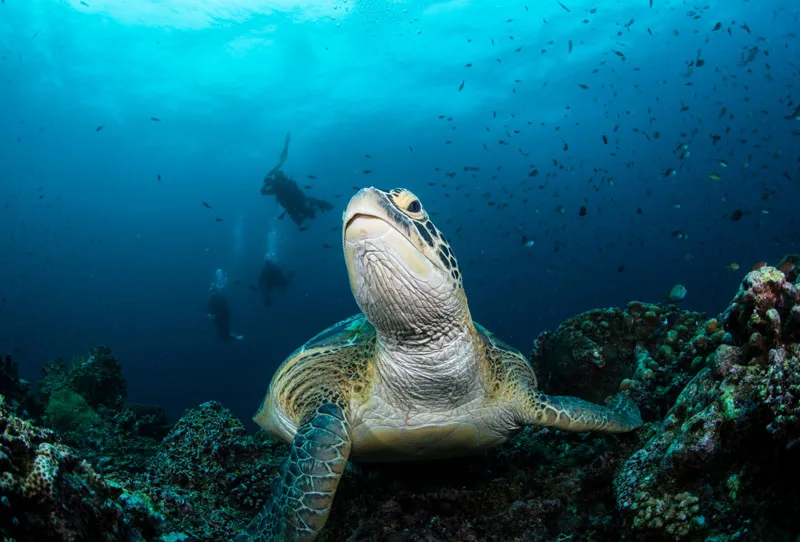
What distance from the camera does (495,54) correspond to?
2930 centimetres

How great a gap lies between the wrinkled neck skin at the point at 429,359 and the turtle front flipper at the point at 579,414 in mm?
452

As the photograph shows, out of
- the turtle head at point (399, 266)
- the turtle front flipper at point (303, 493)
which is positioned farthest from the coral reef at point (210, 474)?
the turtle head at point (399, 266)

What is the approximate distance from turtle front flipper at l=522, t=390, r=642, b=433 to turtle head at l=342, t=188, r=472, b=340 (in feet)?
3.16

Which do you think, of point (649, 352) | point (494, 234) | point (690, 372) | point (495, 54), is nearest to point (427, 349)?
point (690, 372)

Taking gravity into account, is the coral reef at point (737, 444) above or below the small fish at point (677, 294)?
below

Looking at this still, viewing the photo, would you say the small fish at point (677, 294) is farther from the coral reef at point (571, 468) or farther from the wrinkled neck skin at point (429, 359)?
the wrinkled neck skin at point (429, 359)

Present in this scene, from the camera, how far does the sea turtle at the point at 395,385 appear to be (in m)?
2.01

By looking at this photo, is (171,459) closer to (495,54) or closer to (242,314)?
(495,54)

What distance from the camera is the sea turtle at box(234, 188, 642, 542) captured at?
2006mm

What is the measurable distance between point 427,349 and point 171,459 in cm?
238

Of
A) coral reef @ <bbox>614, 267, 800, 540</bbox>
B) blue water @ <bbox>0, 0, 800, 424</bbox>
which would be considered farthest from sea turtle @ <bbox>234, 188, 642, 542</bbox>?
blue water @ <bbox>0, 0, 800, 424</bbox>

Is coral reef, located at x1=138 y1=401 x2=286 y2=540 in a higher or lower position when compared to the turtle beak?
lower

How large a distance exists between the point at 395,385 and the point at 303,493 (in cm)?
79

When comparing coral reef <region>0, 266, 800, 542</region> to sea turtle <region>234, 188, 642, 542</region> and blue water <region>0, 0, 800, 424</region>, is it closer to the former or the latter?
sea turtle <region>234, 188, 642, 542</region>
